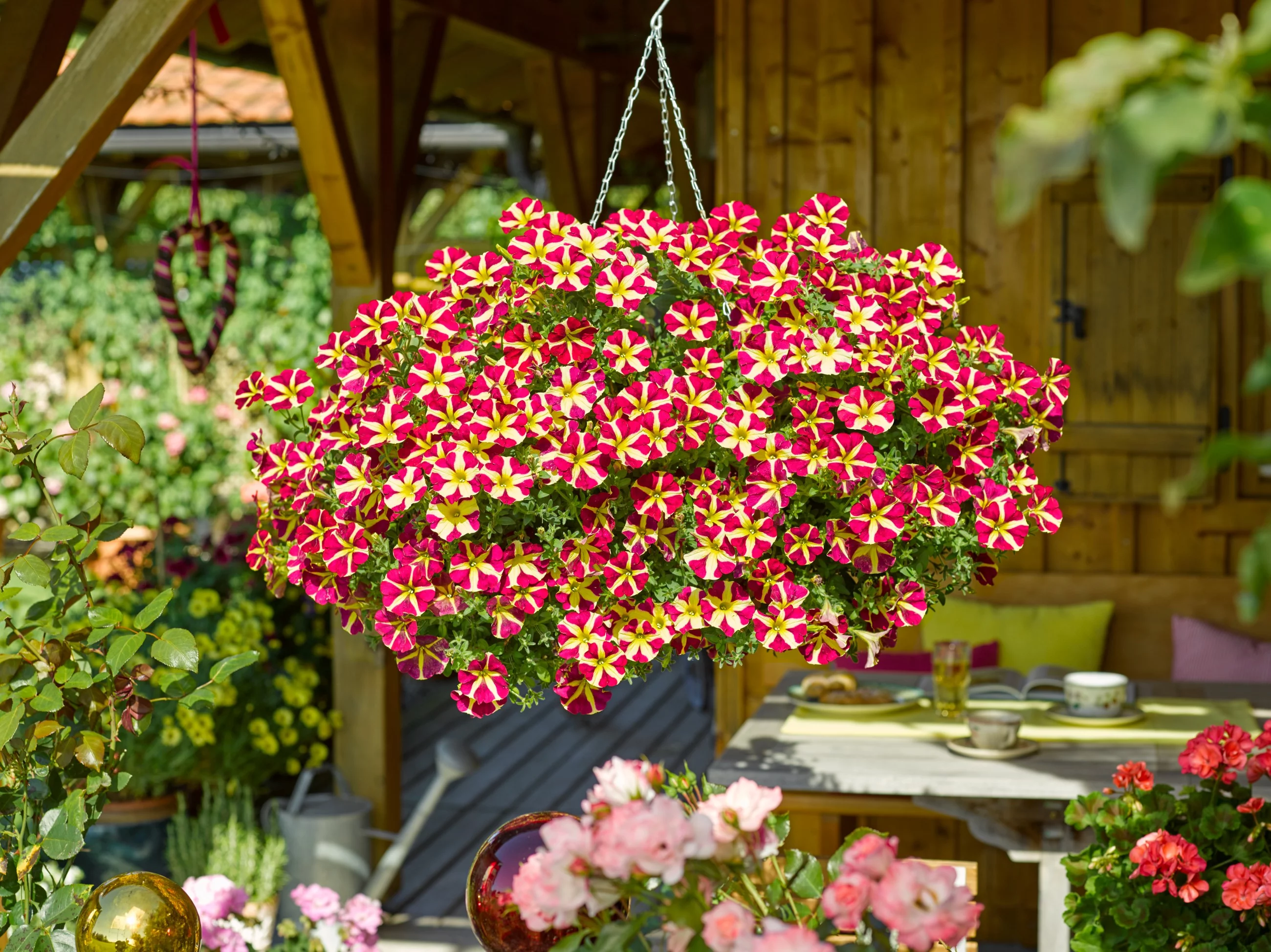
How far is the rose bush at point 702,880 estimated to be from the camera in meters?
0.71

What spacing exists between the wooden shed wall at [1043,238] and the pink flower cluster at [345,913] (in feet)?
6.51

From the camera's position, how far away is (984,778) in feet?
6.81

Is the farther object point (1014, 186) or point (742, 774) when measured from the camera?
point (742, 774)

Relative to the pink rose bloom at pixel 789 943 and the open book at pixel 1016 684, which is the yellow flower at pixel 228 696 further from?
the pink rose bloom at pixel 789 943

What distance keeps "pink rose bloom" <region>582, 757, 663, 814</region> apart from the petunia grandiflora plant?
0.85 feet

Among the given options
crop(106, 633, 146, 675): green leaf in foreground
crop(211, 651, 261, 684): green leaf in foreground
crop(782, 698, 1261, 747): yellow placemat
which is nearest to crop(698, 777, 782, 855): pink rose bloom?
crop(211, 651, 261, 684): green leaf in foreground

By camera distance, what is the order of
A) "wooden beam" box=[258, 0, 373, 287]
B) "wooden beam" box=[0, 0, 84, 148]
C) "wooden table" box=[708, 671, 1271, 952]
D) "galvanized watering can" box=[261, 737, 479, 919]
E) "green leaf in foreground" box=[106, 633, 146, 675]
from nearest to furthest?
"green leaf in foreground" box=[106, 633, 146, 675], "wooden table" box=[708, 671, 1271, 952], "wooden beam" box=[0, 0, 84, 148], "wooden beam" box=[258, 0, 373, 287], "galvanized watering can" box=[261, 737, 479, 919]

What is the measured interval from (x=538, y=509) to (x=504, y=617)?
0.30 ft

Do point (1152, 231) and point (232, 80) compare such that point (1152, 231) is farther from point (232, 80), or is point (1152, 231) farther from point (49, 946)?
point (232, 80)

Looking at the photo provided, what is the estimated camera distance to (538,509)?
3.64ft

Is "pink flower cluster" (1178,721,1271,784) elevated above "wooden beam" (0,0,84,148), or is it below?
below

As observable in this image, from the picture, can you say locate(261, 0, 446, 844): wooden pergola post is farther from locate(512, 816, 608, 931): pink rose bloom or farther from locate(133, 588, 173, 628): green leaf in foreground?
locate(512, 816, 608, 931): pink rose bloom

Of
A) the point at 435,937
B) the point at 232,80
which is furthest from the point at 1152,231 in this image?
the point at 232,80

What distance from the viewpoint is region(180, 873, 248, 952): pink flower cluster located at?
1.58 meters
